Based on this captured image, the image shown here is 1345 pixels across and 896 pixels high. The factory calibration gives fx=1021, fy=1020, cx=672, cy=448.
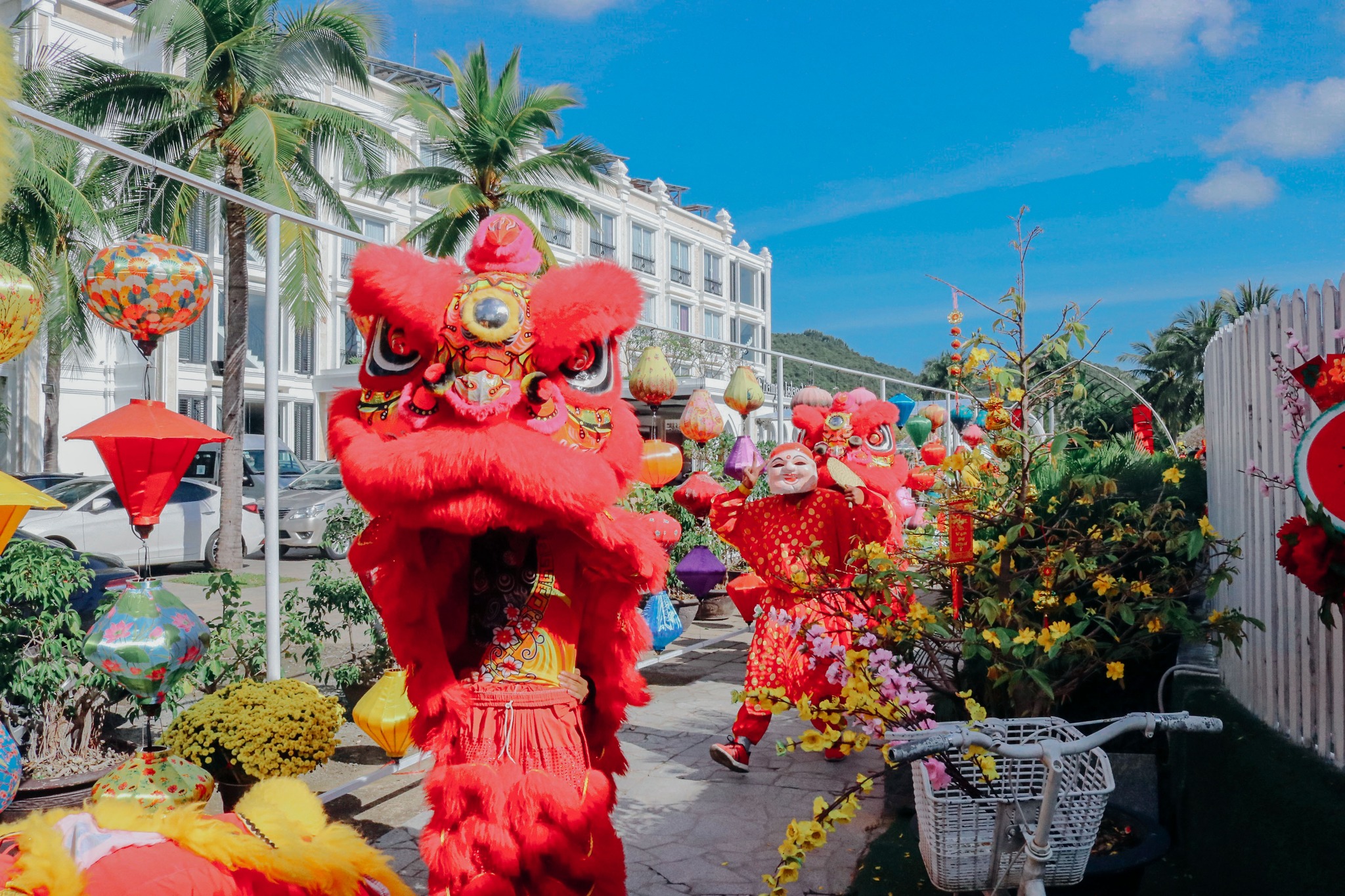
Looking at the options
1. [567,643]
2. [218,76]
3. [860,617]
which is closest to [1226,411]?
[860,617]

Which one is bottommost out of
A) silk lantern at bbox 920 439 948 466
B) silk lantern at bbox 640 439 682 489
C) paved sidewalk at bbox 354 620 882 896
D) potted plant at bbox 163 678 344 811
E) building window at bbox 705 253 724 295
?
paved sidewalk at bbox 354 620 882 896

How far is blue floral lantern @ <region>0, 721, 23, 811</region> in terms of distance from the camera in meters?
3.23

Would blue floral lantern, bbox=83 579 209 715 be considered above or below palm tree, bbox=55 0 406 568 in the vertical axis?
below

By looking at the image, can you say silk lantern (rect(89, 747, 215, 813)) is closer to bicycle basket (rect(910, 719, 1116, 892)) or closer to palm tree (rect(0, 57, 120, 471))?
bicycle basket (rect(910, 719, 1116, 892))

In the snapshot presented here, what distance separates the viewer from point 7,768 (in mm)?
3252

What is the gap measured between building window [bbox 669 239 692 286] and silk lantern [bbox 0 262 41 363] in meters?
34.8

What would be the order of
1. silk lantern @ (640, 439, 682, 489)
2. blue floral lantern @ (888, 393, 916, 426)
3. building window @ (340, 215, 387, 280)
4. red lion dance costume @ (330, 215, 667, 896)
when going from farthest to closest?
building window @ (340, 215, 387, 280), blue floral lantern @ (888, 393, 916, 426), silk lantern @ (640, 439, 682, 489), red lion dance costume @ (330, 215, 667, 896)

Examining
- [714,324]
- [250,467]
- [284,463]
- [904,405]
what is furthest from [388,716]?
[714,324]

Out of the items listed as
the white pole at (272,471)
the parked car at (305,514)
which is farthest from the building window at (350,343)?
the white pole at (272,471)

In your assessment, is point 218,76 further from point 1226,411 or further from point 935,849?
point 935,849

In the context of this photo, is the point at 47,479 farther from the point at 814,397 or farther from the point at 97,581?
the point at 814,397

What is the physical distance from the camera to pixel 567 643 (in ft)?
9.66

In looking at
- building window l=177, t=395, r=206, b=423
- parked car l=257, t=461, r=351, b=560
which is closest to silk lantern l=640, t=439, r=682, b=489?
parked car l=257, t=461, r=351, b=560

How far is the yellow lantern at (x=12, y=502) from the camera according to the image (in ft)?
8.56
